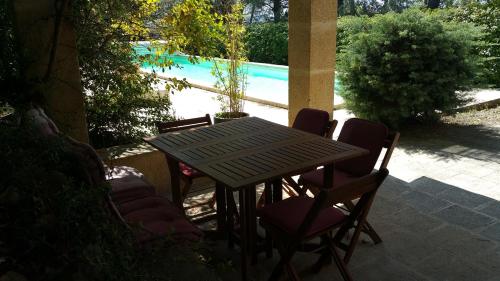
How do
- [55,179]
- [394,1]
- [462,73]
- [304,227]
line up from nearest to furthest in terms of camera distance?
[55,179], [304,227], [462,73], [394,1]

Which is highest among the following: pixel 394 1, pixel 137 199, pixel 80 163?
pixel 394 1

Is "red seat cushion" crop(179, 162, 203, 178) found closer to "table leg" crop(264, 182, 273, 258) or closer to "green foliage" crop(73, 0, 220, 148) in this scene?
"table leg" crop(264, 182, 273, 258)

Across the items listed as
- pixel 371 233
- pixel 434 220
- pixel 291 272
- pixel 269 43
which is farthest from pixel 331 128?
pixel 269 43

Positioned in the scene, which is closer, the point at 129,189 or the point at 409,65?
the point at 129,189

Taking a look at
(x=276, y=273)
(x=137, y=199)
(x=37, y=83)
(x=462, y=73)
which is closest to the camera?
(x=276, y=273)

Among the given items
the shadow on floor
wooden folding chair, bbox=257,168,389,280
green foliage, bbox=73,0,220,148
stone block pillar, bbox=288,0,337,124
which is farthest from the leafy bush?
wooden folding chair, bbox=257,168,389,280

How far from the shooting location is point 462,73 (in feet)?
18.7

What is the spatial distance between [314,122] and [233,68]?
2084mm

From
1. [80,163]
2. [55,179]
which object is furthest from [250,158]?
[55,179]

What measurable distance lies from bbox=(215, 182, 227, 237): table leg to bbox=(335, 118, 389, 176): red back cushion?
0.98 meters

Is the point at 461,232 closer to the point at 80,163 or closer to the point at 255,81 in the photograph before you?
the point at 80,163

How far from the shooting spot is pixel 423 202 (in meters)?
3.76

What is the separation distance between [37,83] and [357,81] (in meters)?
4.18

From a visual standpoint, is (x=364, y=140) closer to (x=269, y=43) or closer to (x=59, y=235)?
(x=59, y=235)
